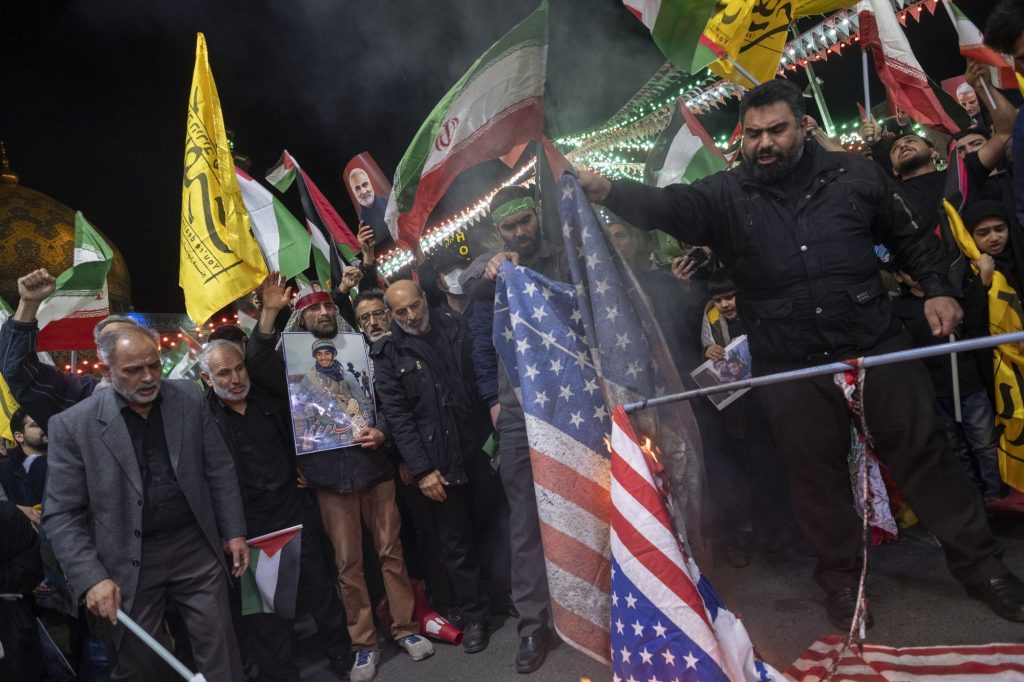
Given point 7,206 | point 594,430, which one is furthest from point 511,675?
point 7,206

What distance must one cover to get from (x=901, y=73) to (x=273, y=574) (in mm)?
6208

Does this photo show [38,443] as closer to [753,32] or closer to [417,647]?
[417,647]

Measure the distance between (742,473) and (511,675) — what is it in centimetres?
219

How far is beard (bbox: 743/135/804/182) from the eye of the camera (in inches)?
128

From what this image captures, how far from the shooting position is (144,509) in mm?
3475

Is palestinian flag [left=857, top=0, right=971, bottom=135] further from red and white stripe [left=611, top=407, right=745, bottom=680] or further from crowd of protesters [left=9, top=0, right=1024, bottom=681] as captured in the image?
red and white stripe [left=611, top=407, right=745, bottom=680]

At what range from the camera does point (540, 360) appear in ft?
10.4

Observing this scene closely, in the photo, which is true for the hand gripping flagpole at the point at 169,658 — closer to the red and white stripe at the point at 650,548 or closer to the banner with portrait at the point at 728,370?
the red and white stripe at the point at 650,548

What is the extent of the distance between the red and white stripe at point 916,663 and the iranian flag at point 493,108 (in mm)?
2794

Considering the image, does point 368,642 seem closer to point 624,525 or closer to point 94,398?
point 94,398

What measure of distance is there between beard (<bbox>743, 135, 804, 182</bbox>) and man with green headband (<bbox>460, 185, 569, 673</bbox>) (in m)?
1.11

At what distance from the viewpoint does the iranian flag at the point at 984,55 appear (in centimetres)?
415

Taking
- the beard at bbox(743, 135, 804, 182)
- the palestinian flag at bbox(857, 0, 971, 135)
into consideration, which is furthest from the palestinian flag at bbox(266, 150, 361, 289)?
the palestinian flag at bbox(857, 0, 971, 135)

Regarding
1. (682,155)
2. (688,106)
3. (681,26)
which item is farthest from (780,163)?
(688,106)
